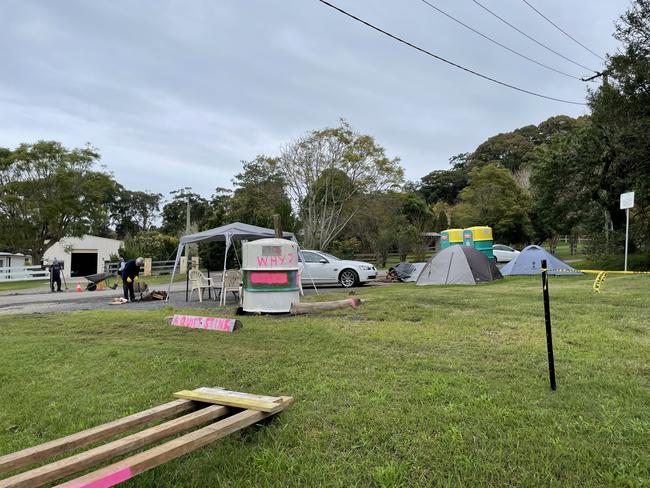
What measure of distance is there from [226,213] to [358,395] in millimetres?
29415

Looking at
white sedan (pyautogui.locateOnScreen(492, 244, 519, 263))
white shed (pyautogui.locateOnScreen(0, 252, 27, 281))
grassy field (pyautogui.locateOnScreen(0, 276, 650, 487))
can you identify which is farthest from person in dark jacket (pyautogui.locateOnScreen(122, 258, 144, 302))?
white sedan (pyautogui.locateOnScreen(492, 244, 519, 263))

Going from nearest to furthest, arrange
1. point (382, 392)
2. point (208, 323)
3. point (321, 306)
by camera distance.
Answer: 1. point (382, 392)
2. point (208, 323)
3. point (321, 306)

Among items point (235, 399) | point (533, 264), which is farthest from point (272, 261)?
point (533, 264)

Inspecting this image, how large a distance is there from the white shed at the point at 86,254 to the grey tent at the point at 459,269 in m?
34.9

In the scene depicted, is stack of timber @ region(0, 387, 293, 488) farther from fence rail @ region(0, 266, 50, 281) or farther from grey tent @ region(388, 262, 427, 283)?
fence rail @ region(0, 266, 50, 281)

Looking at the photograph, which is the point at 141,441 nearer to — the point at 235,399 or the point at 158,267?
the point at 235,399

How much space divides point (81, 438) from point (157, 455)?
70 cm

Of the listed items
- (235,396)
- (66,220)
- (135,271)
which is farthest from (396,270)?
(66,220)

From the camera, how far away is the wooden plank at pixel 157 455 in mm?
2145

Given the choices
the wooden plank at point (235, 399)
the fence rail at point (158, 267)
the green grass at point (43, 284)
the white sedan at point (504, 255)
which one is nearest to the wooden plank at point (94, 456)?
the wooden plank at point (235, 399)

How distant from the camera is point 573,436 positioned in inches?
113

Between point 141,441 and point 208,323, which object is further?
point 208,323

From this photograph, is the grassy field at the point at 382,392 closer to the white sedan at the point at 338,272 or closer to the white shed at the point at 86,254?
the white sedan at the point at 338,272

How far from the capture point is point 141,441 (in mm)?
2605
